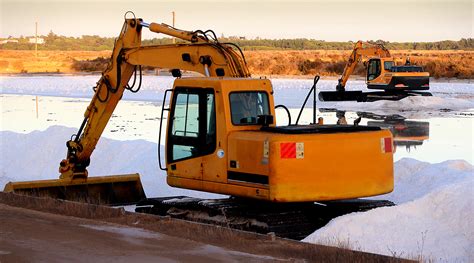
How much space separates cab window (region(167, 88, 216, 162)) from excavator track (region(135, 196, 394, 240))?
2.40 ft

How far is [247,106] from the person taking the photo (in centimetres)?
1376

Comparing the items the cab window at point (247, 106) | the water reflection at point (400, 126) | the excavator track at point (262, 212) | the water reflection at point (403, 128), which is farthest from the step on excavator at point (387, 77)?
the cab window at point (247, 106)

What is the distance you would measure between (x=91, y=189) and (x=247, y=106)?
4.12 meters

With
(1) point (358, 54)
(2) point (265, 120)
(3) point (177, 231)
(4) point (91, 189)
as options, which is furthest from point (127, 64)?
(1) point (358, 54)

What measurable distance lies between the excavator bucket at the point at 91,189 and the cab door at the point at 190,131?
274 cm

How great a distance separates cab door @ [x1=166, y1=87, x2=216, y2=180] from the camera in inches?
537

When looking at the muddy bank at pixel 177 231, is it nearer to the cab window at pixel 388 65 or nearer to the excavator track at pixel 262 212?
the excavator track at pixel 262 212

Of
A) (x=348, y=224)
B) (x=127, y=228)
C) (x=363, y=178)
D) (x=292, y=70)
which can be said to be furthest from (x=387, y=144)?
(x=292, y=70)

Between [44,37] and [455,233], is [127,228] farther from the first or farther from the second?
[44,37]

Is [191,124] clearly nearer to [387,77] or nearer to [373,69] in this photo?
[387,77]

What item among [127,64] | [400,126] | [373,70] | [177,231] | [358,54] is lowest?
[400,126]

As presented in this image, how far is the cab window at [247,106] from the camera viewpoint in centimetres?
1355

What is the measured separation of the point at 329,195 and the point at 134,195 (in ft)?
16.4

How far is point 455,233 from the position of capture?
11.9m
